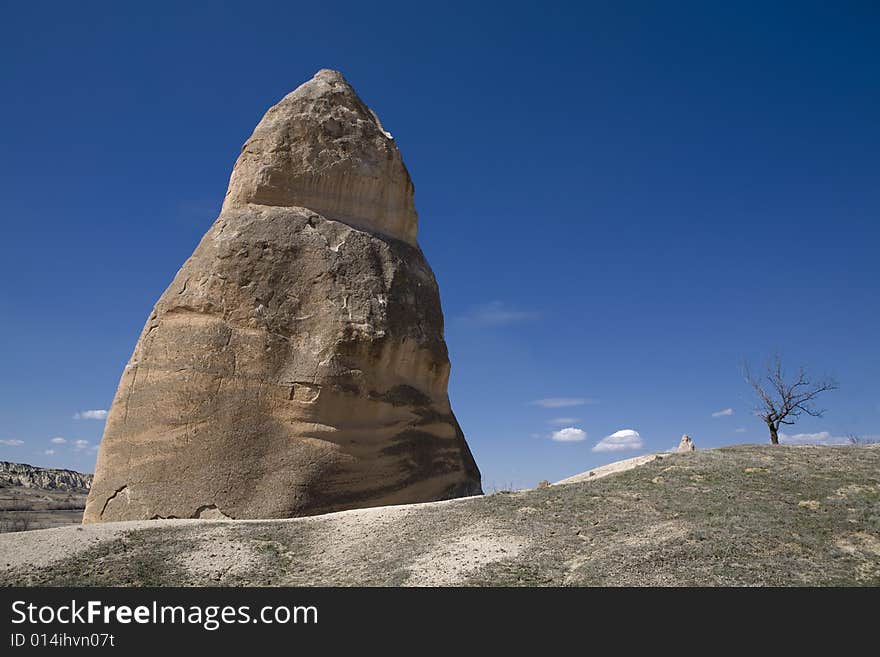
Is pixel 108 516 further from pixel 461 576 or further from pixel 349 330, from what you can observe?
pixel 461 576

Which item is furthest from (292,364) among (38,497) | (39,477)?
(39,477)

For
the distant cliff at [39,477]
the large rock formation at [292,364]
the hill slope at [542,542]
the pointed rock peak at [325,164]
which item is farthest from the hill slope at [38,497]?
the hill slope at [542,542]

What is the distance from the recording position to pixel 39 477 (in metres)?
49.1

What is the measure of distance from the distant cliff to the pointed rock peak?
39.4 m

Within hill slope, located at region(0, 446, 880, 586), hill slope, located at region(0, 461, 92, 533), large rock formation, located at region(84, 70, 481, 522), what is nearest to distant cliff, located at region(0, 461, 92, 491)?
hill slope, located at region(0, 461, 92, 533)

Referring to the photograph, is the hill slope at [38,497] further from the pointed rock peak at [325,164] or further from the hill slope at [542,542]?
the hill slope at [542,542]

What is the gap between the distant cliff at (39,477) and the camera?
1865 inches

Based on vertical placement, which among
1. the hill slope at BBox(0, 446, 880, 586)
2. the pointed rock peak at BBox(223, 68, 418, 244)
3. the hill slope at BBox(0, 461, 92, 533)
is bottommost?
the hill slope at BBox(0, 446, 880, 586)

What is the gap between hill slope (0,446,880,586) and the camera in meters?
8.42

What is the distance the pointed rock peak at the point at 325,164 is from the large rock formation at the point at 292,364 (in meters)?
0.04

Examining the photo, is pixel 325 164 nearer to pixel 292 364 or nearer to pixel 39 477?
pixel 292 364

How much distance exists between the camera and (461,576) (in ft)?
27.9

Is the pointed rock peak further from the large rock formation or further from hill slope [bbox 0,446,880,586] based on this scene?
hill slope [bbox 0,446,880,586]

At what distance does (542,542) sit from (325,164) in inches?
405
